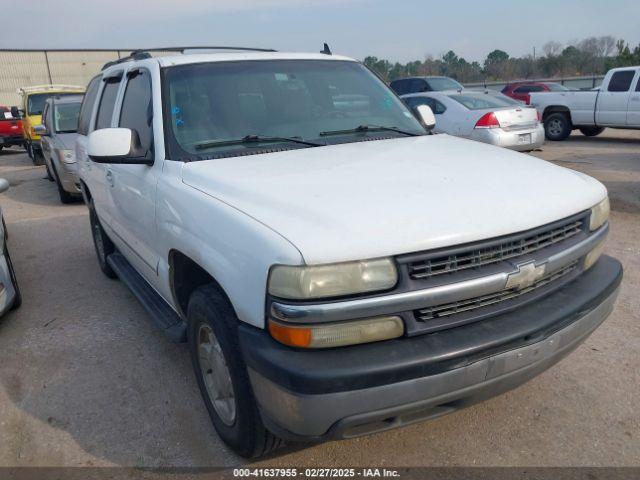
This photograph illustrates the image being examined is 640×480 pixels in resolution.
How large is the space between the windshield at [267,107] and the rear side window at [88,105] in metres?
2.16

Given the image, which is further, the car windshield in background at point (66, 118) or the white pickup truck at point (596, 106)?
the white pickup truck at point (596, 106)

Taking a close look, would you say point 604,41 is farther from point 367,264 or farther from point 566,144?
point 367,264

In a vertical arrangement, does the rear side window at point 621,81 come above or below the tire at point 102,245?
above

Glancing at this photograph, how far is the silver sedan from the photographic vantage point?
10188mm

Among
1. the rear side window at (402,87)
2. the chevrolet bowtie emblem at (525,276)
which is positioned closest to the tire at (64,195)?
the chevrolet bowtie emblem at (525,276)

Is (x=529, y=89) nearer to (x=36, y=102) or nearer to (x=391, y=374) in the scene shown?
(x=36, y=102)

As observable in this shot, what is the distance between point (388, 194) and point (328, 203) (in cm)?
27

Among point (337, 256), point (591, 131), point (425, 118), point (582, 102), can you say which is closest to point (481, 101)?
point (582, 102)

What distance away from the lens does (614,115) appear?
13.8 meters

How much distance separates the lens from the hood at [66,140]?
28.5ft

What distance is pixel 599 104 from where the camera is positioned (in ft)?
45.9

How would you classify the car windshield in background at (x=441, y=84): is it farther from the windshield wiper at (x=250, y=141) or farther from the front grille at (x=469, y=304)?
the front grille at (x=469, y=304)

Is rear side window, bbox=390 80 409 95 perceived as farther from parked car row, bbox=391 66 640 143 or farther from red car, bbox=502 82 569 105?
red car, bbox=502 82 569 105

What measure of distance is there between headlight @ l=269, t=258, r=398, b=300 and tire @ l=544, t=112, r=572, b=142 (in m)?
14.6
